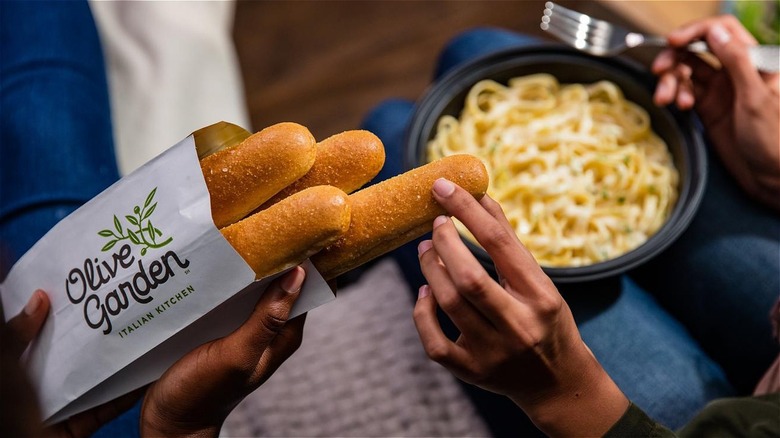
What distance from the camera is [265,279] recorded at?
2.20 feet

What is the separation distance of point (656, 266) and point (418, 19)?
1.23 m

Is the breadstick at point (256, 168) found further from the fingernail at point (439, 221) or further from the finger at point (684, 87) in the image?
the finger at point (684, 87)

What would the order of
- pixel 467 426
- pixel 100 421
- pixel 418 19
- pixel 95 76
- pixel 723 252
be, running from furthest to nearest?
pixel 418 19 → pixel 95 76 → pixel 723 252 → pixel 467 426 → pixel 100 421

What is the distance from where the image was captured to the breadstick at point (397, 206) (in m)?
0.68

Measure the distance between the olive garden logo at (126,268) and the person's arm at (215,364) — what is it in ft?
0.25

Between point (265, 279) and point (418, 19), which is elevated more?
point (265, 279)

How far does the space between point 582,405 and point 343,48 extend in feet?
5.11

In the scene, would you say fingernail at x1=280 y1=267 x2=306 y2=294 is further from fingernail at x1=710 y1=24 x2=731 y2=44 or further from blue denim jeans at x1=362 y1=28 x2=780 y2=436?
fingernail at x1=710 y1=24 x2=731 y2=44

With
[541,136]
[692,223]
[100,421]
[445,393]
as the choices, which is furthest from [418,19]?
[100,421]

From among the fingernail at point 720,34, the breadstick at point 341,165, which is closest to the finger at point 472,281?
the breadstick at point 341,165

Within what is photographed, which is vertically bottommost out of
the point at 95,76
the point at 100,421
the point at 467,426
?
the point at 467,426

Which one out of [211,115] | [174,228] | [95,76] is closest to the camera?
[174,228]

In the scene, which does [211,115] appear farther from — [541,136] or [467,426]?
[467,426]

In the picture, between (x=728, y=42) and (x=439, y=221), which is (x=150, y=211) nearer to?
(x=439, y=221)
